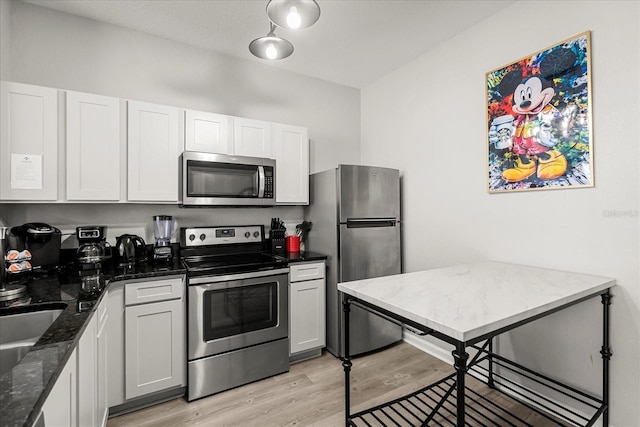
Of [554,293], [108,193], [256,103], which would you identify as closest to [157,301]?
[108,193]

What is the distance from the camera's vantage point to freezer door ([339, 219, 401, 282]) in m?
2.74

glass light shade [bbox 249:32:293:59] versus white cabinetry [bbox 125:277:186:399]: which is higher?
glass light shade [bbox 249:32:293:59]

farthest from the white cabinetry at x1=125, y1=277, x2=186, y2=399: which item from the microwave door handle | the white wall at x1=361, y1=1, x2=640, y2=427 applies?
the white wall at x1=361, y1=1, x2=640, y2=427

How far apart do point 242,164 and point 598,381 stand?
2.78 meters

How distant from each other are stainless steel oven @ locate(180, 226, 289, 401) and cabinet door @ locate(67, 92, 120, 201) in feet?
2.27

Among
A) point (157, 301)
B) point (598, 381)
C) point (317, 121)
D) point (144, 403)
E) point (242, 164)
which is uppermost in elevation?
point (317, 121)

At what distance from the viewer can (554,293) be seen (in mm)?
1499

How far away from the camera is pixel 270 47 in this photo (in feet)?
6.75

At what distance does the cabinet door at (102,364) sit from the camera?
1.62 m

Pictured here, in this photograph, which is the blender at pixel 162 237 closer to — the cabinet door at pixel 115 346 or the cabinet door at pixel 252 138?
the cabinet door at pixel 115 346

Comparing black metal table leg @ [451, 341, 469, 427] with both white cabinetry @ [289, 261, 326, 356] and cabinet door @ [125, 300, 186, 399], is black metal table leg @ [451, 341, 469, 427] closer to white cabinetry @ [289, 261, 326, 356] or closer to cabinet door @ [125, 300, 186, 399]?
white cabinetry @ [289, 261, 326, 356]

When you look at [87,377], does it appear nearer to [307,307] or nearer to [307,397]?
[307,397]

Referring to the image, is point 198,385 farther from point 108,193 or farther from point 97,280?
point 108,193

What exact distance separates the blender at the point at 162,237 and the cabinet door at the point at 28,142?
658 mm
